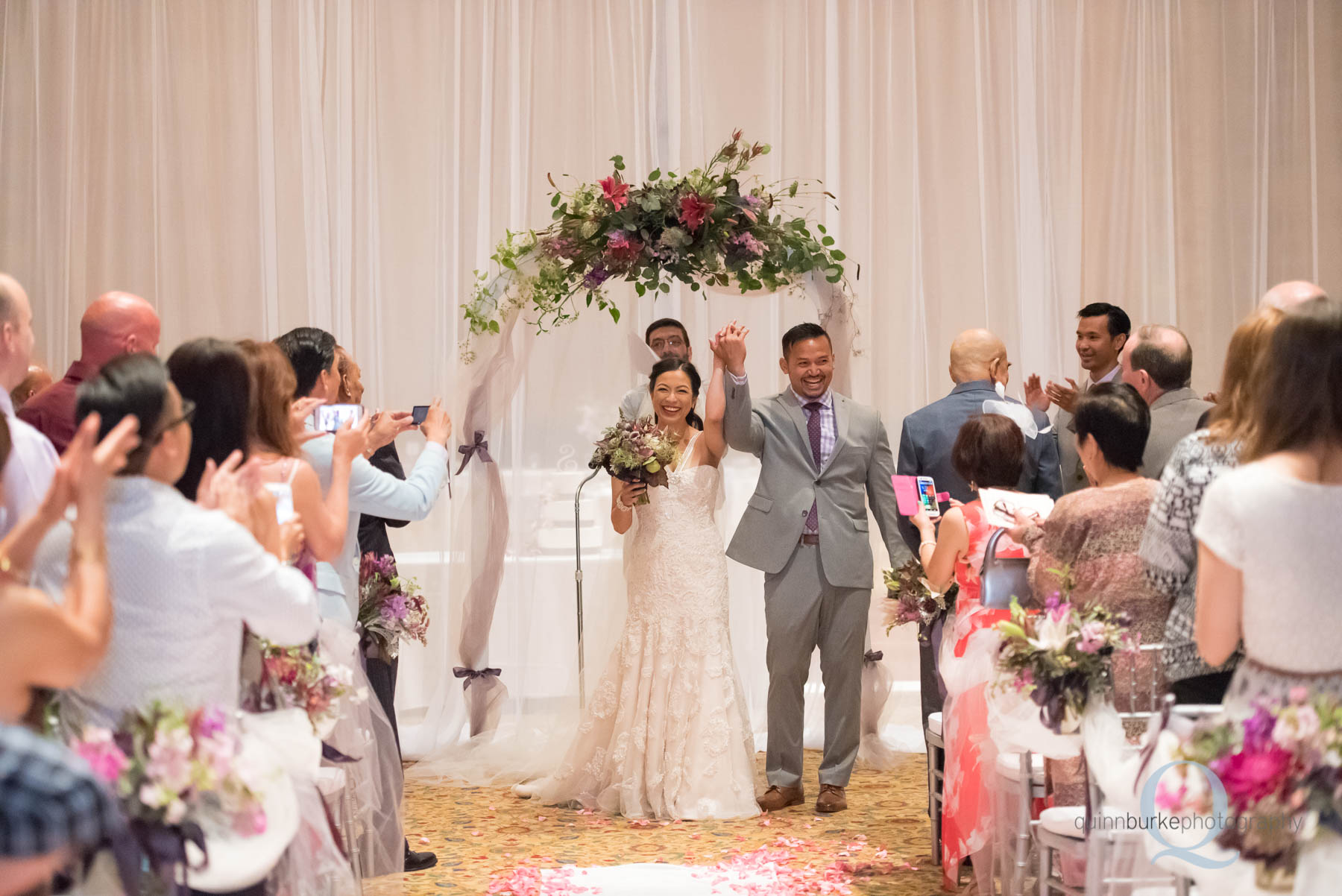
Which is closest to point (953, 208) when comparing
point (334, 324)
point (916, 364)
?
point (916, 364)

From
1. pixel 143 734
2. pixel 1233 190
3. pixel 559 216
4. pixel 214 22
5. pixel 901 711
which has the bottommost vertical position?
pixel 901 711

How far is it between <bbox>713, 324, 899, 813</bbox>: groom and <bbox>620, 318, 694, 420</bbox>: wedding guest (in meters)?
0.72

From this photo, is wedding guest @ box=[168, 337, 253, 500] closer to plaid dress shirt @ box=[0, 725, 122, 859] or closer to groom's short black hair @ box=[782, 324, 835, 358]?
plaid dress shirt @ box=[0, 725, 122, 859]

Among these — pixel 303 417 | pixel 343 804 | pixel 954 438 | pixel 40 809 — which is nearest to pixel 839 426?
pixel 954 438

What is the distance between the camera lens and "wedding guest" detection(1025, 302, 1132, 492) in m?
5.02

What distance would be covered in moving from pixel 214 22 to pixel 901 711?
4975mm

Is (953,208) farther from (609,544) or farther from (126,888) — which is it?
(126,888)

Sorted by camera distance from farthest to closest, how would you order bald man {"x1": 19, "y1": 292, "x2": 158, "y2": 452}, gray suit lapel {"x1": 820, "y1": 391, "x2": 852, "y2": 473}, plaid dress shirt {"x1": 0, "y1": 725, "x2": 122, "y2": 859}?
gray suit lapel {"x1": 820, "y1": 391, "x2": 852, "y2": 473}, bald man {"x1": 19, "y1": 292, "x2": 158, "y2": 452}, plaid dress shirt {"x1": 0, "y1": 725, "x2": 122, "y2": 859}

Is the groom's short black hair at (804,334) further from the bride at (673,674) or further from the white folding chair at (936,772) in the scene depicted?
the white folding chair at (936,772)

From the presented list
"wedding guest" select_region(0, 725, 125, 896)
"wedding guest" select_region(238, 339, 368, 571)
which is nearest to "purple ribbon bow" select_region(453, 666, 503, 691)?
"wedding guest" select_region(238, 339, 368, 571)

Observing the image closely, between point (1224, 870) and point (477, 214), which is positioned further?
point (477, 214)

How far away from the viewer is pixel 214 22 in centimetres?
658

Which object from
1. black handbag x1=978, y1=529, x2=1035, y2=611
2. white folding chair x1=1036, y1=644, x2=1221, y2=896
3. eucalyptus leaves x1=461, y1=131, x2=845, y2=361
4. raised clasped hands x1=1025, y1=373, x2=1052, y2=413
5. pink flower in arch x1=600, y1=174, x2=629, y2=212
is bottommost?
white folding chair x1=1036, y1=644, x2=1221, y2=896

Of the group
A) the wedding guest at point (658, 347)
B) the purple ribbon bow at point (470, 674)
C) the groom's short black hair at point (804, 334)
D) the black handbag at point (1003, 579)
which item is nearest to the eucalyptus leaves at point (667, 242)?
the groom's short black hair at point (804, 334)
